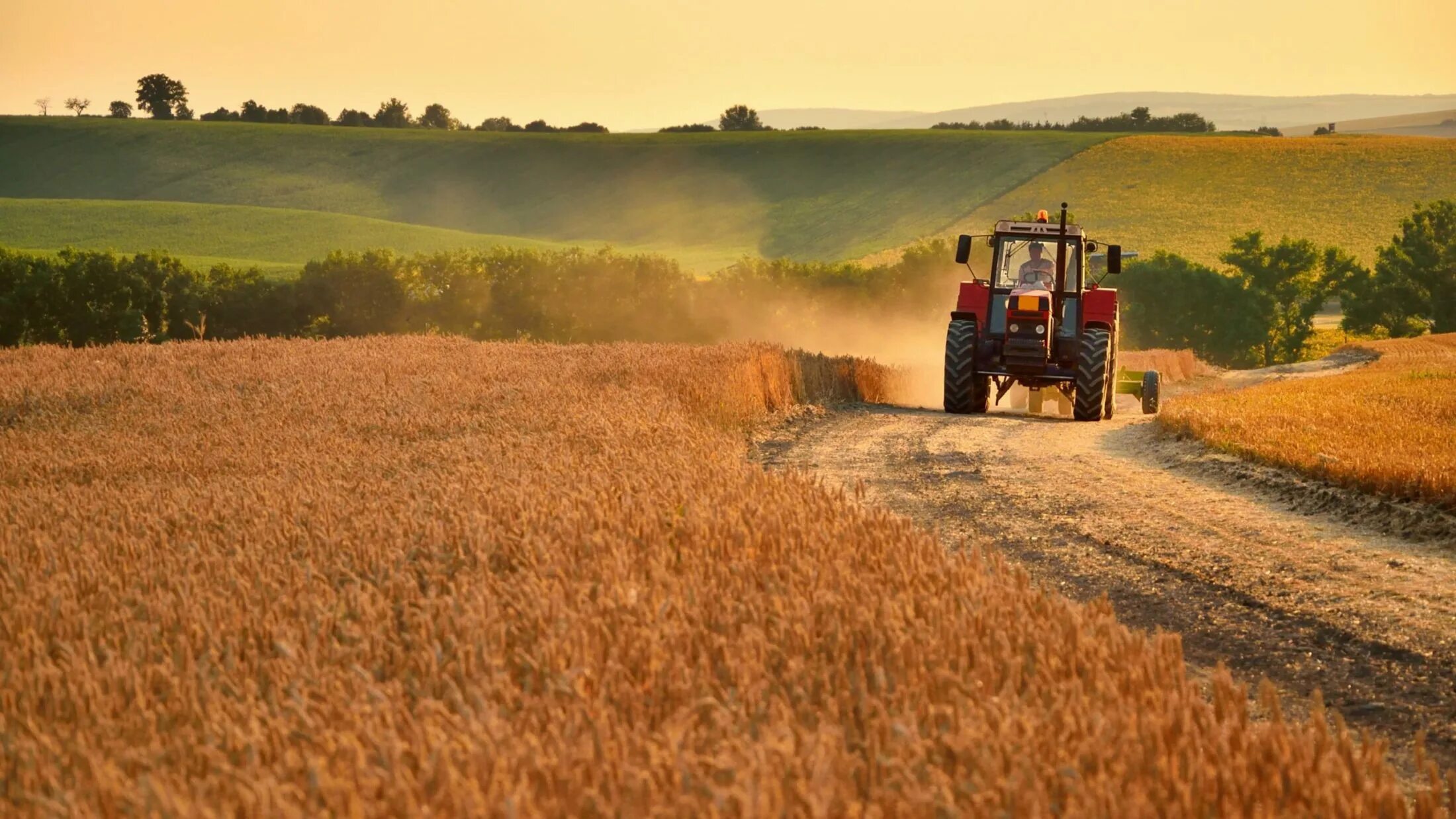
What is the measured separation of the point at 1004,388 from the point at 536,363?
707cm

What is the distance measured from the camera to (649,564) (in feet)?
17.3

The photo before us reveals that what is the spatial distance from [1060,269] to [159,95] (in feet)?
415

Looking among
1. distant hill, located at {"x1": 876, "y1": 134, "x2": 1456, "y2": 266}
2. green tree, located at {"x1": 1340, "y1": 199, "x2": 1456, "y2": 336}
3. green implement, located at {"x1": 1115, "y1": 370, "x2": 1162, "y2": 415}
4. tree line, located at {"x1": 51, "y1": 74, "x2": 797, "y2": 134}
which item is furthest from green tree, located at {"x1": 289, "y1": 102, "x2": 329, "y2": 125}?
green implement, located at {"x1": 1115, "y1": 370, "x2": 1162, "y2": 415}

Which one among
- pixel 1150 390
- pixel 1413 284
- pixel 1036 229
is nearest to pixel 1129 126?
pixel 1413 284

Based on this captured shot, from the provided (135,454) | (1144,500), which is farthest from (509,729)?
(1144,500)

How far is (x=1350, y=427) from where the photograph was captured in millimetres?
14180

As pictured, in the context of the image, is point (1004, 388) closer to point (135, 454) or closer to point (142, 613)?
point (135, 454)

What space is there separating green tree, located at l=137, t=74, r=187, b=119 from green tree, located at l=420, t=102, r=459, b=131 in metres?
22.0

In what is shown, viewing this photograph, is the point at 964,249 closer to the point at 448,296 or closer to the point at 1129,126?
the point at 448,296

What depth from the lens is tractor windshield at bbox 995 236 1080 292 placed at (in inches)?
787

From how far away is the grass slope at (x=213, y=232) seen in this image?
7212cm

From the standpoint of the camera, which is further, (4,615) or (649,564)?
(649,564)

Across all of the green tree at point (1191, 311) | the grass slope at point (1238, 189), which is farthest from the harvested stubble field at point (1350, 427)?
the grass slope at point (1238, 189)

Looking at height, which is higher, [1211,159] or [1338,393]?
[1211,159]
